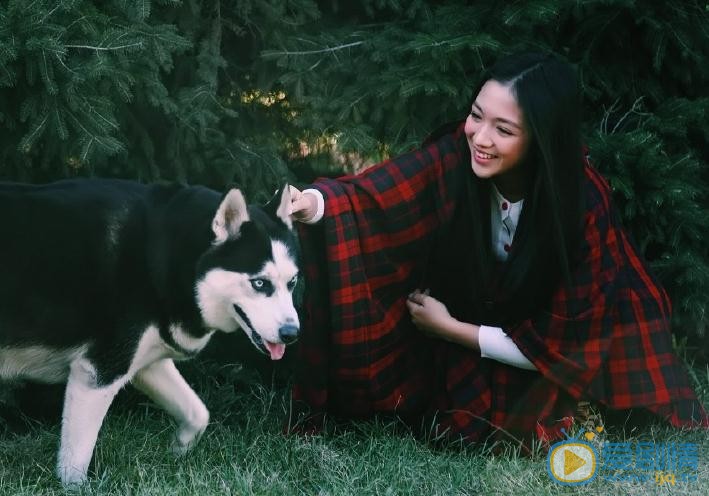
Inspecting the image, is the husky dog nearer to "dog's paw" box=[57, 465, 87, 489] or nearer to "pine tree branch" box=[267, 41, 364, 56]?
"dog's paw" box=[57, 465, 87, 489]

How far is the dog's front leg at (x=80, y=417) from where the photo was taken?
114 inches

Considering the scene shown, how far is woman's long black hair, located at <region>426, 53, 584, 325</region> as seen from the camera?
3062 millimetres

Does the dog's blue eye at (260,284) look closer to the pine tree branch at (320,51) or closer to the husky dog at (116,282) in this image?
the husky dog at (116,282)

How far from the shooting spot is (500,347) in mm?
3377

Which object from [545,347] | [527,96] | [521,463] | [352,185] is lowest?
[521,463]

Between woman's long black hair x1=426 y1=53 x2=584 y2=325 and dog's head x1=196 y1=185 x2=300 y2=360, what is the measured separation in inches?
33.2

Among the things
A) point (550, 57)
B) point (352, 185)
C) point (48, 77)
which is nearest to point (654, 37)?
point (550, 57)

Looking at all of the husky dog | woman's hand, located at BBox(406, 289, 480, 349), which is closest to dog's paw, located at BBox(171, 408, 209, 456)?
the husky dog

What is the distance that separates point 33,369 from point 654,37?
3212 millimetres

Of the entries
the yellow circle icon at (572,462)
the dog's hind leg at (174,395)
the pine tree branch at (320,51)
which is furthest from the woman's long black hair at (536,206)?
the dog's hind leg at (174,395)

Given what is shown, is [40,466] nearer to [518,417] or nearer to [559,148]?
[518,417]

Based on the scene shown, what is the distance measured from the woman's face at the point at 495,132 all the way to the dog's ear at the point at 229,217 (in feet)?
2.96

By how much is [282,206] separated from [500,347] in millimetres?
1065

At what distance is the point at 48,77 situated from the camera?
3.06 m
